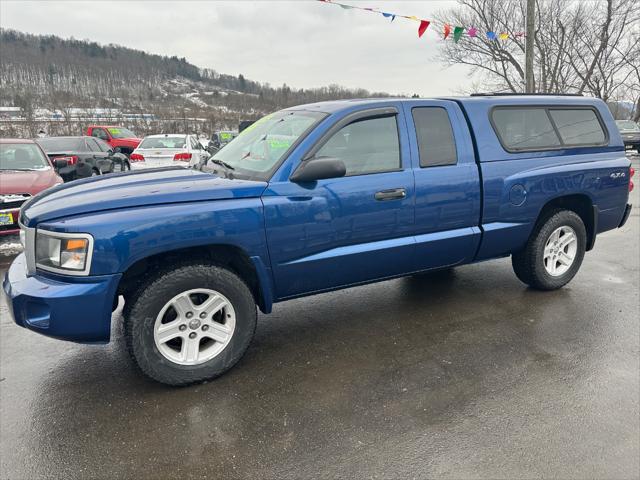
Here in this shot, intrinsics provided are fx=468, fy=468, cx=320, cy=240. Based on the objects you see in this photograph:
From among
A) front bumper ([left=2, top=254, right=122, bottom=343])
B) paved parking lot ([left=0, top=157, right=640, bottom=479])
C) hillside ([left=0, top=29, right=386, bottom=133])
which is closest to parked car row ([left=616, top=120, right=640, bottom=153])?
paved parking lot ([left=0, top=157, right=640, bottom=479])

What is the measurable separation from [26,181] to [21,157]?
1.16 metres

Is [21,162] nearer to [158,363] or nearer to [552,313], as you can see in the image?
[158,363]

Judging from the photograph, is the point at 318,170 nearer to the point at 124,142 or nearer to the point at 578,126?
the point at 578,126

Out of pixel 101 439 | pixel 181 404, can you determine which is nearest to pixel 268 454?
pixel 181 404

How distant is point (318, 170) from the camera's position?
124 inches

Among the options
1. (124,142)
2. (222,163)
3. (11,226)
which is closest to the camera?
(222,163)

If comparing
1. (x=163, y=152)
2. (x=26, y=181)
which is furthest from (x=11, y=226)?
(x=163, y=152)

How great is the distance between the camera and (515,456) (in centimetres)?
239

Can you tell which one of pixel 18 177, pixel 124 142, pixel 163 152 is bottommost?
pixel 18 177

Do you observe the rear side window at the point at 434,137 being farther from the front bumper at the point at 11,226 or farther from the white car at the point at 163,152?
the white car at the point at 163,152

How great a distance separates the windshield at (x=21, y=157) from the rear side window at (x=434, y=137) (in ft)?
21.8

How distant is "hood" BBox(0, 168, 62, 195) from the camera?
669cm

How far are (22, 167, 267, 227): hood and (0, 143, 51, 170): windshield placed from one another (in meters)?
5.17

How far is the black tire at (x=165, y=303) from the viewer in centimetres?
286
